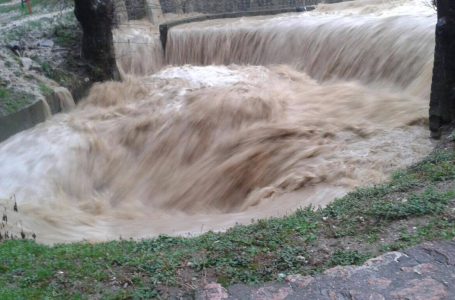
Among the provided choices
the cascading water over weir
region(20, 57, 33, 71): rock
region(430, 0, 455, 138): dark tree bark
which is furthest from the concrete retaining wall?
region(430, 0, 455, 138): dark tree bark

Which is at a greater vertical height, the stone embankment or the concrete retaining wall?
the stone embankment

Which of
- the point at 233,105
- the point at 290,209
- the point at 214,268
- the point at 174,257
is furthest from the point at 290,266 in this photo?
the point at 233,105

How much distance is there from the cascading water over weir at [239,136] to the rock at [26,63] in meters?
1.24

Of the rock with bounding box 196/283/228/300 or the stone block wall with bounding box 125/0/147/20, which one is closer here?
the rock with bounding box 196/283/228/300

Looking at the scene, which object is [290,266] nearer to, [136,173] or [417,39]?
[136,173]

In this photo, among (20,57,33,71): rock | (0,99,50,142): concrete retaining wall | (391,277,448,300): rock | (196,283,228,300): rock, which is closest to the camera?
(391,277,448,300): rock

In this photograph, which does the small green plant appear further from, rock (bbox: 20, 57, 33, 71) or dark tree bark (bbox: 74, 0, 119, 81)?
dark tree bark (bbox: 74, 0, 119, 81)

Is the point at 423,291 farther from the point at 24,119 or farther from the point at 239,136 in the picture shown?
the point at 24,119

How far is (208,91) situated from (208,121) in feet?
4.42

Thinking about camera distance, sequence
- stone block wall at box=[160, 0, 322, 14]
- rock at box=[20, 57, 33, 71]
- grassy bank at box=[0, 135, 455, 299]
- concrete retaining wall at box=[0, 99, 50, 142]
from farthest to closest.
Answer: stone block wall at box=[160, 0, 322, 14], rock at box=[20, 57, 33, 71], concrete retaining wall at box=[0, 99, 50, 142], grassy bank at box=[0, 135, 455, 299]

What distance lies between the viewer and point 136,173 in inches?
364

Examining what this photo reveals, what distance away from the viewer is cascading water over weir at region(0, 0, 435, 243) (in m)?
7.43

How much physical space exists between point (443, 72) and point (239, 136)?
3.00 m

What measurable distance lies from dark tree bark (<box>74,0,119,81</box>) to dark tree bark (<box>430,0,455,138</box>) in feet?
23.7
